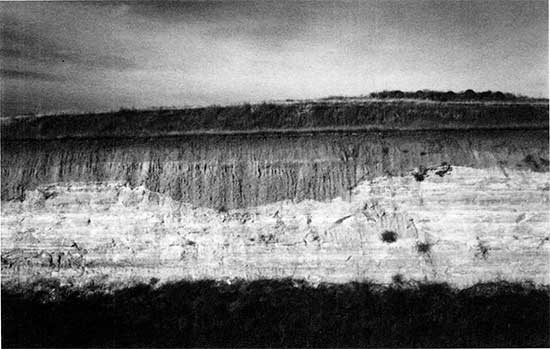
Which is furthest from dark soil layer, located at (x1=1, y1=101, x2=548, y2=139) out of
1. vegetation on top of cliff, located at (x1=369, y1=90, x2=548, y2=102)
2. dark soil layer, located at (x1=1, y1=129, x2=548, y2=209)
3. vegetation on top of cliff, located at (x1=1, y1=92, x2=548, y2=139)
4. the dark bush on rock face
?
the dark bush on rock face

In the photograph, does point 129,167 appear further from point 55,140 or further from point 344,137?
point 344,137

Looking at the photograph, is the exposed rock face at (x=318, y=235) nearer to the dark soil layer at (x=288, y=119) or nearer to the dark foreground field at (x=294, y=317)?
the dark foreground field at (x=294, y=317)

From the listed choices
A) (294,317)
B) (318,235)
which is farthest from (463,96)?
(294,317)

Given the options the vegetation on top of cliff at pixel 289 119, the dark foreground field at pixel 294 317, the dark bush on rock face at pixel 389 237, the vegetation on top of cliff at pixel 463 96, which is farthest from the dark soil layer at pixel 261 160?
the dark foreground field at pixel 294 317

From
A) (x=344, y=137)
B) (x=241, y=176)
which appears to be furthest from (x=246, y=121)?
(x=344, y=137)

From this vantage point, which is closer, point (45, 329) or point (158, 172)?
point (45, 329)

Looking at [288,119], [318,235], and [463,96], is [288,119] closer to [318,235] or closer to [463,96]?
[318,235]

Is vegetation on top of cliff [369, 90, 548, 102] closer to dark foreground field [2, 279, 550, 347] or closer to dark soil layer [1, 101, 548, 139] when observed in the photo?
dark soil layer [1, 101, 548, 139]
